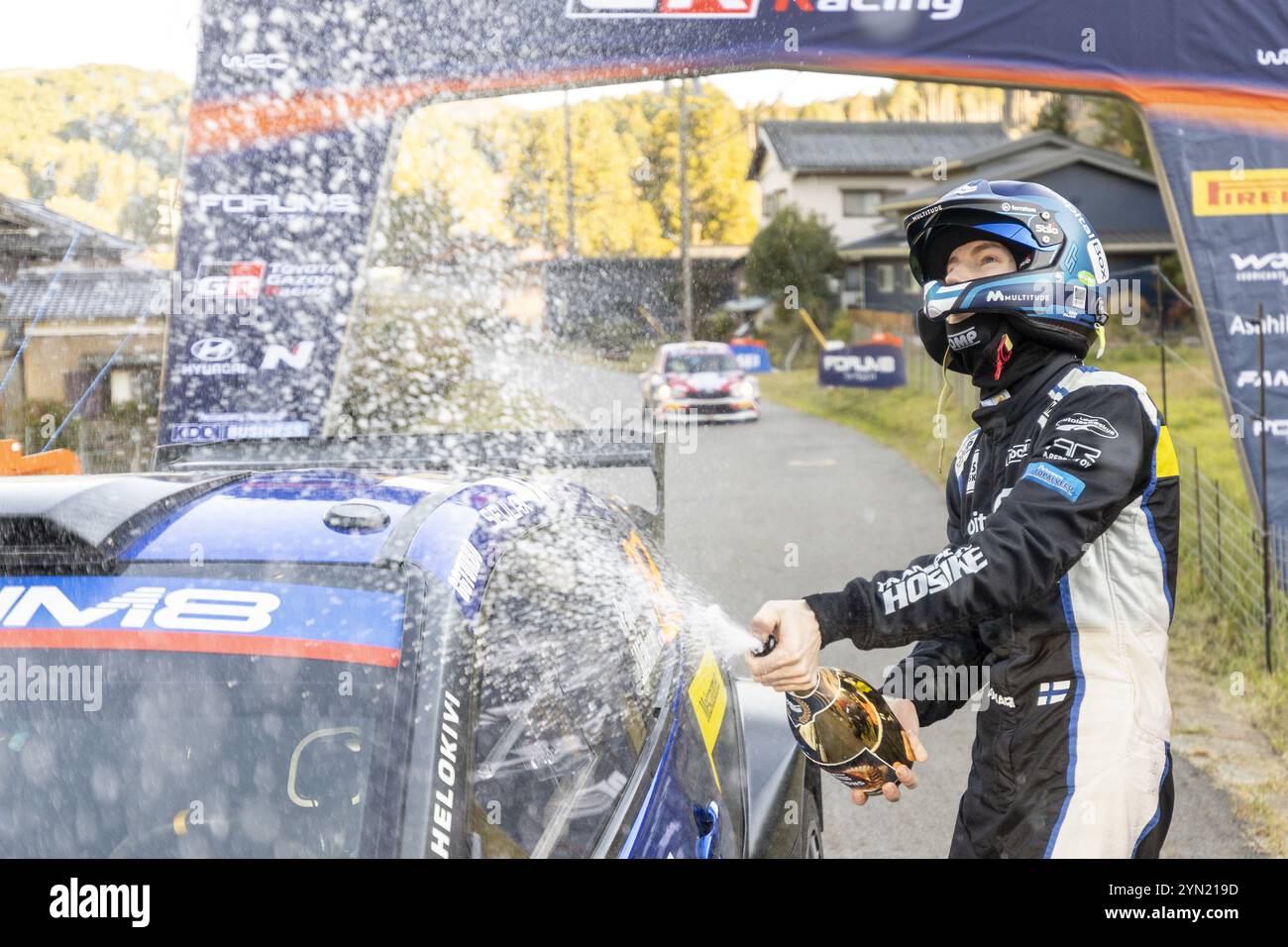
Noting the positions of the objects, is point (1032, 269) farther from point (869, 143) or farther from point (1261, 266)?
point (869, 143)

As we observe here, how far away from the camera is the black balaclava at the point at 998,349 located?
7.97 feet

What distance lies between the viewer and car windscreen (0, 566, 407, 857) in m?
1.94

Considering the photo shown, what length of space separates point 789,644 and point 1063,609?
2.02ft

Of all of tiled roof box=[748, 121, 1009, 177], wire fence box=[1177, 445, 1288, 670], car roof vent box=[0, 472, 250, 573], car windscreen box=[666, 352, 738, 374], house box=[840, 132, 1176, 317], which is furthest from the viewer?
tiled roof box=[748, 121, 1009, 177]

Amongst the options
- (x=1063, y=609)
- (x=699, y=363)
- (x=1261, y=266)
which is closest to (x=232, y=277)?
(x=1063, y=609)

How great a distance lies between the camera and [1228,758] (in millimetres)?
5258

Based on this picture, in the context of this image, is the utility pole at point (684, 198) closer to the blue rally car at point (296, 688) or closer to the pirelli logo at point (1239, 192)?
the pirelli logo at point (1239, 192)

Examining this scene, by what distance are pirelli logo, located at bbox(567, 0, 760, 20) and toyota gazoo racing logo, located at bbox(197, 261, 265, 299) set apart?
2215mm

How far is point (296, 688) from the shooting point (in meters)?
1.96

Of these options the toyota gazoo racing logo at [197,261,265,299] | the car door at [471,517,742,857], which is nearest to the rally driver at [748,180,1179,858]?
the car door at [471,517,742,857]

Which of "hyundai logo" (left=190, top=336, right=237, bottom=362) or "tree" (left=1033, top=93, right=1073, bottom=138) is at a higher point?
"tree" (left=1033, top=93, right=1073, bottom=138)

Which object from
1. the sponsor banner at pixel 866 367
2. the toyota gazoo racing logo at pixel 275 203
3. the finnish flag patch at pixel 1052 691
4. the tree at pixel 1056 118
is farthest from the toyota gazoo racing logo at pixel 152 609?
the tree at pixel 1056 118

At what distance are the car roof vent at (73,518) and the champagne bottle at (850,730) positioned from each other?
4.24 feet

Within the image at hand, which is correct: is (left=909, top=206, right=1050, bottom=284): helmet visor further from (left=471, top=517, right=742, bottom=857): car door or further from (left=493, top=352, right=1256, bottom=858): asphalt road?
(left=493, top=352, right=1256, bottom=858): asphalt road
